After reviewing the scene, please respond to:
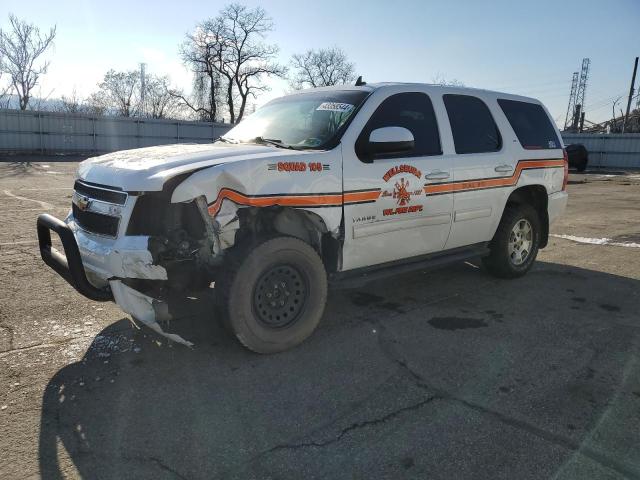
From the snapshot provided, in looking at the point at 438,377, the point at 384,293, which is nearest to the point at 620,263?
the point at 384,293

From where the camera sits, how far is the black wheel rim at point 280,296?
3758 mm

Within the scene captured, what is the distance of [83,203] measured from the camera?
375cm

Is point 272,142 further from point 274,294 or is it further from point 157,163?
point 274,294

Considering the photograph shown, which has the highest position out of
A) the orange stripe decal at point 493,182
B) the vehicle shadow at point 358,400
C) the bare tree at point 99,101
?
the bare tree at point 99,101

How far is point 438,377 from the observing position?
11.6 ft

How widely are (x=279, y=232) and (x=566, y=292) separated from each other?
3.50 m

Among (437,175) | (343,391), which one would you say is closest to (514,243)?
(437,175)

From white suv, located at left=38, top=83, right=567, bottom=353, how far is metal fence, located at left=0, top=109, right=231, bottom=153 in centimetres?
2653

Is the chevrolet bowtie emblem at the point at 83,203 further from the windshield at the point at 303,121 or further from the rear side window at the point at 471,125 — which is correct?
the rear side window at the point at 471,125

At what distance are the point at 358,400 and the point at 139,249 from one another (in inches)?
66.9

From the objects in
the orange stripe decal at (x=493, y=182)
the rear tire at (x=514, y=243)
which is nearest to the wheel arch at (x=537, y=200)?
the rear tire at (x=514, y=243)

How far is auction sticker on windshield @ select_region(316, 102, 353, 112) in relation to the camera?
4.37 m

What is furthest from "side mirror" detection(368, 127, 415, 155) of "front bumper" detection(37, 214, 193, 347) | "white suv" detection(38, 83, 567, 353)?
"front bumper" detection(37, 214, 193, 347)

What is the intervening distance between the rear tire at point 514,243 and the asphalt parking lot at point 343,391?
566 mm
